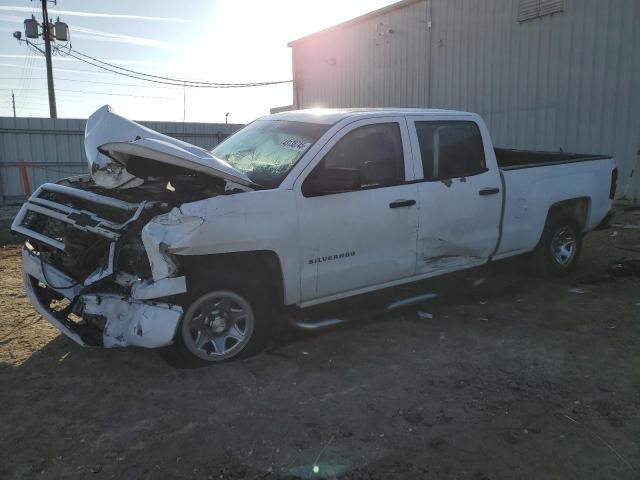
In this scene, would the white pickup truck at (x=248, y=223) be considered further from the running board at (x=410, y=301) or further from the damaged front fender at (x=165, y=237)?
the running board at (x=410, y=301)

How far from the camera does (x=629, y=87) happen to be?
10562mm

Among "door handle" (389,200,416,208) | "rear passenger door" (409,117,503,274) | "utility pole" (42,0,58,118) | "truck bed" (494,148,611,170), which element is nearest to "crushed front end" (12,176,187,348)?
"door handle" (389,200,416,208)

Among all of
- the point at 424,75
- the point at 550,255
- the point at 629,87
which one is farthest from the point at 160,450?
the point at 424,75

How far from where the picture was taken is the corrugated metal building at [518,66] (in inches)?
424

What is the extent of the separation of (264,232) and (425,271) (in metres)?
1.74

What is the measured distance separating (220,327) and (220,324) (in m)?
0.03

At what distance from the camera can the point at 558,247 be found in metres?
6.16

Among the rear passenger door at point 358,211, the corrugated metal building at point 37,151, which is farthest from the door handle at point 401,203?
the corrugated metal building at point 37,151

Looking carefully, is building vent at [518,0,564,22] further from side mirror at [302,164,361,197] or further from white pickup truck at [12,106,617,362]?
side mirror at [302,164,361,197]

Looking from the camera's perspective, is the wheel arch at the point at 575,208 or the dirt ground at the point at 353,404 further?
the wheel arch at the point at 575,208

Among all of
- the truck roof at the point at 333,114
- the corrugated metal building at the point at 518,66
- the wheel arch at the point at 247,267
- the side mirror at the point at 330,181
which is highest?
the corrugated metal building at the point at 518,66

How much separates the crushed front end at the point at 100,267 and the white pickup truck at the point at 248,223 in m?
0.01

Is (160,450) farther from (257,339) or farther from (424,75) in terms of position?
(424,75)

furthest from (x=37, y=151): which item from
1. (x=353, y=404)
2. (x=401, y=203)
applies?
(x=353, y=404)
